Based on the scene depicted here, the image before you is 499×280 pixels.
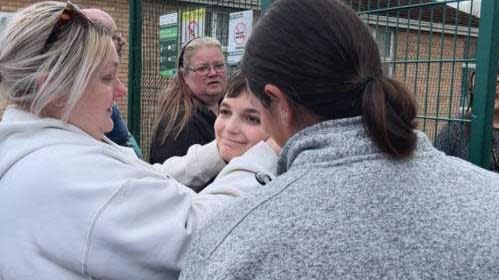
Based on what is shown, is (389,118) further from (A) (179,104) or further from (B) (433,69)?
(A) (179,104)

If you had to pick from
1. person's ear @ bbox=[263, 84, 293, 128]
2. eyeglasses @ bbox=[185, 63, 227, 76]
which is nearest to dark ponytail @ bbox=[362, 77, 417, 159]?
person's ear @ bbox=[263, 84, 293, 128]

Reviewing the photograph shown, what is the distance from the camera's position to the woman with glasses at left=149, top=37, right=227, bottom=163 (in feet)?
9.59

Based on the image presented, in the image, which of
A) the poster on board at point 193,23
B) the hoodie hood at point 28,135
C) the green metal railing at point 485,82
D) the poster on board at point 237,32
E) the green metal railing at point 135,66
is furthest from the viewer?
the green metal railing at point 135,66

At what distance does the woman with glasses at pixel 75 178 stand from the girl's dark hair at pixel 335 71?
0.40 metres

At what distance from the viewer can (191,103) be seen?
3.11 metres

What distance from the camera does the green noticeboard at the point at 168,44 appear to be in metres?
4.93

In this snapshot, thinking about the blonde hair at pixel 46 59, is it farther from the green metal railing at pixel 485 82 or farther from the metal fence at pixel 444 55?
the green metal railing at pixel 485 82

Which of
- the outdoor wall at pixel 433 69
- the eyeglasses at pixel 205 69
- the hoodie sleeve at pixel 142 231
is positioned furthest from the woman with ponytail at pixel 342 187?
the eyeglasses at pixel 205 69

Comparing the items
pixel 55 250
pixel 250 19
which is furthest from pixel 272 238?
pixel 250 19

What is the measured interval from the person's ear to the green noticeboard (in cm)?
381

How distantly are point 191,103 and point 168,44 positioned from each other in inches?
82.0

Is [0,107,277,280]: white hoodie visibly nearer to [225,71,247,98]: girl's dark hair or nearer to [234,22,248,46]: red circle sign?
[225,71,247,98]: girl's dark hair

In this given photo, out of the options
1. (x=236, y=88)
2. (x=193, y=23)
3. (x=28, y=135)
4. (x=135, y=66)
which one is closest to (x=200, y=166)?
(x=236, y=88)

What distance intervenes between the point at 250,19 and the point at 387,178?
312 centimetres
